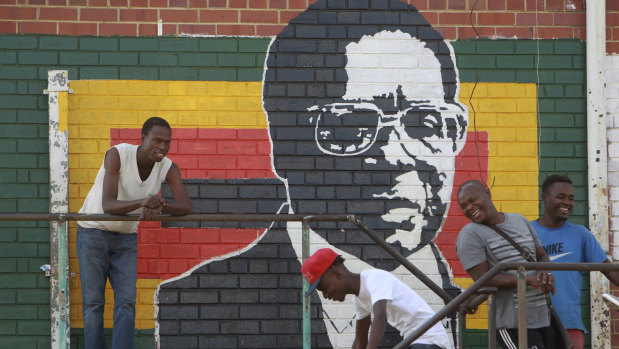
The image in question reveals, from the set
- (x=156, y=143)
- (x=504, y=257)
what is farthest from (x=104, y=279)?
(x=504, y=257)

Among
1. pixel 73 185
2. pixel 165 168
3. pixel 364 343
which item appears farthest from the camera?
pixel 73 185

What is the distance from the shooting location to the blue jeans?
5539 millimetres

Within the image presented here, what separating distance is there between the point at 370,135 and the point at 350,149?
0.65 feet

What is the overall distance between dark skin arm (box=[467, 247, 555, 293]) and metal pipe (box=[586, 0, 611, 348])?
1.77 meters

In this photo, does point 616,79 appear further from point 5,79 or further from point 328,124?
point 5,79

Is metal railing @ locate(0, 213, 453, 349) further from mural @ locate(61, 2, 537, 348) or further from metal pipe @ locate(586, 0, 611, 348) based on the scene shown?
metal pipe @ locate(586, 0, 611, 348)

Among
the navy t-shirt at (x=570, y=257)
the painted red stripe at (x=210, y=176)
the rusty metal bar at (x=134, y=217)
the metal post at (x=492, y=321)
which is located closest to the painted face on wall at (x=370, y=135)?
the painted red stripe at (x=210, y=176)

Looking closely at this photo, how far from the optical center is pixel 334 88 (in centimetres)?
670

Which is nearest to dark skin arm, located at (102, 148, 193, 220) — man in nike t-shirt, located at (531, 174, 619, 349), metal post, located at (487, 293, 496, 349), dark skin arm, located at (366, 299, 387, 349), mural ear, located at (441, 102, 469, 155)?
dark skin arm, located at (366, 299, 387, 349)

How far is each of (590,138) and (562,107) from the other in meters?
0.33

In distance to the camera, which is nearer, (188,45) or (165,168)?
(165,168)

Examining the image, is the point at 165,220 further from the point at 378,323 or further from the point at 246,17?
the point at 246,17

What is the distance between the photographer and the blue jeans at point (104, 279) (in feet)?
18.2

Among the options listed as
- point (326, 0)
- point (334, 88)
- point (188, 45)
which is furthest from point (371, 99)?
point (188, 45)
